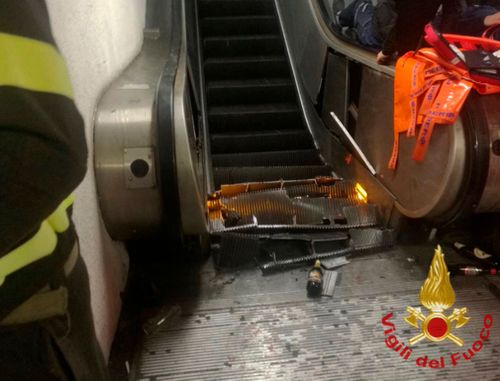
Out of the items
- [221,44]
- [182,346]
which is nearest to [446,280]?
[182,346]

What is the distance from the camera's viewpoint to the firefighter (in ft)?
1.60

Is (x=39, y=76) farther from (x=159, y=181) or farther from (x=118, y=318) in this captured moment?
(x=118, y=318)

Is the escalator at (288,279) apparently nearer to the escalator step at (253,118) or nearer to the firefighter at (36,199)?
the escalator step at (253,118)

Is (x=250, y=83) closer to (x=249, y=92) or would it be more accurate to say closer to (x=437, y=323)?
(x=249, y=92)

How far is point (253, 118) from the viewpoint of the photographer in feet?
12.9

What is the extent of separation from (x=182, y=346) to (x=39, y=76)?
144 centimetres

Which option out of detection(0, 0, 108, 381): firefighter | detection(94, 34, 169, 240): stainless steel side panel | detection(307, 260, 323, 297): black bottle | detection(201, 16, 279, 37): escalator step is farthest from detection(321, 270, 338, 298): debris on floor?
detection(201, 16, 279, 37): escalator step

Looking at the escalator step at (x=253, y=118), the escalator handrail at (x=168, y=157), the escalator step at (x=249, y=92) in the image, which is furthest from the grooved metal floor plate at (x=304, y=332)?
the escalator step at (x=249, y=92)

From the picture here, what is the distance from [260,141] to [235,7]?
2.00m

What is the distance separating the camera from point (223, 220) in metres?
2.40

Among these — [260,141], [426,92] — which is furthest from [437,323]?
[260,141]

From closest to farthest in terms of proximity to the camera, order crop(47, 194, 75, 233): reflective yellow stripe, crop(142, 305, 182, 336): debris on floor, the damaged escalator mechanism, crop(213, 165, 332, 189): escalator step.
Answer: crop(47, 194, 75, 233): reflective yellow stripe → crop(142, 305, 182, 336): debris on floor → the damaged escalator mechanism → crop(213, 165, 332, 189): escalator step

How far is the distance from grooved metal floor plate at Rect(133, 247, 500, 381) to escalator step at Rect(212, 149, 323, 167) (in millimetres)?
1634

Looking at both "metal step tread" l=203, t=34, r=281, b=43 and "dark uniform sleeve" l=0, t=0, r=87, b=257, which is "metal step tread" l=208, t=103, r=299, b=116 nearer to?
"metal step tread" l=203, t=34, r=281, b=43
